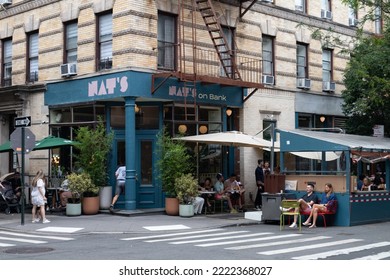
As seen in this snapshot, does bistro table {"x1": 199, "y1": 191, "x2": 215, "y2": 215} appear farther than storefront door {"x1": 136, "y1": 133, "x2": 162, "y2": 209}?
No

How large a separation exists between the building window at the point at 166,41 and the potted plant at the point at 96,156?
3.09 metres

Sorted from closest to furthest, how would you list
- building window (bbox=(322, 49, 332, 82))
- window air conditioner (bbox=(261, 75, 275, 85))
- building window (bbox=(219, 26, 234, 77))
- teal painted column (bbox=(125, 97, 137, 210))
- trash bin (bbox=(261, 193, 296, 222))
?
trash bin (bbox=(261, 193, 296, 222))
teal painted column (bbox=(125, 97, 137, 210))
building window (bbox=(219, 26, 234, 77))
window air conditioner (bbox=(261, 75, 275, 85))
building window (bbox=(322, 49, 332, 82))

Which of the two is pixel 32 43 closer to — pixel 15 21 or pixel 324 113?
pixel 15 21

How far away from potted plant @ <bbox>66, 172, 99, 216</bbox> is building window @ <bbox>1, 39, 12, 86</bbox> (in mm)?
7620

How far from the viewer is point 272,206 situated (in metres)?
18.4

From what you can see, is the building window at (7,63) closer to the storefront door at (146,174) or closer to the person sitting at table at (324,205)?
the storefront door at (146,174)

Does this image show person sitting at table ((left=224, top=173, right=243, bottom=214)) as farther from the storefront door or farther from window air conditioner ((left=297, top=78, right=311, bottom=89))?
window air conditioner ((left=297, top=78, right=311, bottom=89))

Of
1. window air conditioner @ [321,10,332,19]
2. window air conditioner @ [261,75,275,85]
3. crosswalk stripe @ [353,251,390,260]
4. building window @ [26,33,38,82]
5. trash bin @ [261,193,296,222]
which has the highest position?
window air conditioner @ [321,10,332,19]

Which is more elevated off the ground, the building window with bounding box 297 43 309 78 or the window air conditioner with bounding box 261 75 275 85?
the building window with bounding box 297 43 309 78

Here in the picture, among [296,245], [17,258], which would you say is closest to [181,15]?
[296,245]

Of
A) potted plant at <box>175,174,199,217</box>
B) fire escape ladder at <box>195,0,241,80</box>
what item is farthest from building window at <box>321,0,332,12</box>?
potted plant at <box>175,174,199,217</box>

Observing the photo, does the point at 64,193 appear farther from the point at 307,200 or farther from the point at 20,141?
the point at 307,200

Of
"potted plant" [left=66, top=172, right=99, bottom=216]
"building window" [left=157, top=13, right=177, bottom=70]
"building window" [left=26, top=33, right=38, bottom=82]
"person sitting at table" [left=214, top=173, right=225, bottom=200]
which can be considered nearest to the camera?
"potted plant" [left=66, top=172, right=99, bottom=216]

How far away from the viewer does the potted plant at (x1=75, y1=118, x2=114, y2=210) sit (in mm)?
20000
